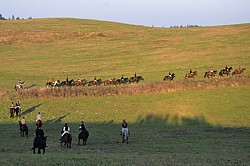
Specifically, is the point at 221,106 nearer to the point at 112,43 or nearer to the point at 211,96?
the point at 211,96

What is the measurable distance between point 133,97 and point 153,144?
16.1 m

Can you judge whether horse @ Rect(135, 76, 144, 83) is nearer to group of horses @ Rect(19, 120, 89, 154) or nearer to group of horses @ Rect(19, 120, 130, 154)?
group of horses @ Rect(19, 120, 89, 154)

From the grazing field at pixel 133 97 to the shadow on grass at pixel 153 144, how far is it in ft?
0.19

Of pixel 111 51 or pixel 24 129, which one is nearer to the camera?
pixel 24 129

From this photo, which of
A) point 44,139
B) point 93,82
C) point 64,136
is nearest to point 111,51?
point 93,82

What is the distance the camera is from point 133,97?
40750mm

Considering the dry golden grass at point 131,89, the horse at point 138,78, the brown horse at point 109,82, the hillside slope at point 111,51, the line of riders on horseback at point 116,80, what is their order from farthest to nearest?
the hillside slope at point 111,51
the horse at point 138,78
the line of riders on horseback at point 116,80
the brown horse at point 109,82
the dry golden grass at point 131,89

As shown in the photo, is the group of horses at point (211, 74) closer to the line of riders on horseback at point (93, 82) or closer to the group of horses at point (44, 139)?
the line of riders on horseback at point (93, 82)

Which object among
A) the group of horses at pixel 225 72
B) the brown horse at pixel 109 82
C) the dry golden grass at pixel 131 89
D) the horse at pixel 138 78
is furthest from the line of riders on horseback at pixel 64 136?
the group of horses at pixel 225 72

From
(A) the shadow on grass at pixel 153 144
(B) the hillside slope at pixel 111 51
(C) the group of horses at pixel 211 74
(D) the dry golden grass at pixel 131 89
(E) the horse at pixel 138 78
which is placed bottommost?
(A) the shadow on grass at pixel 153 144

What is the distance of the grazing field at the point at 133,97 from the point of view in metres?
22.4

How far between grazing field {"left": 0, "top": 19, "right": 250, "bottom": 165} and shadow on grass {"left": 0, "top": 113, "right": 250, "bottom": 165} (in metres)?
0.06

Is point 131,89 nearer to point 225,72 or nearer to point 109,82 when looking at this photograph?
point 109,82

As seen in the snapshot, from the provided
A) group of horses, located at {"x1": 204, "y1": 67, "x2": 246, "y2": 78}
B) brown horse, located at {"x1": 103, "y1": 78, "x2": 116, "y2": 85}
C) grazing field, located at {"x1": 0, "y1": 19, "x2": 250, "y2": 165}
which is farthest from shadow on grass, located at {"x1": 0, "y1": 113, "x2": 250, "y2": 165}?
group of horses, located at {"x1": 204, "y1": 67, "x2": 246, "y2": 78}
